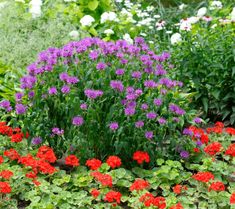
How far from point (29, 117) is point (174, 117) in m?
1.20

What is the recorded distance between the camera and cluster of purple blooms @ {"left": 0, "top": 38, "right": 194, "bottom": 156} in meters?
4.52

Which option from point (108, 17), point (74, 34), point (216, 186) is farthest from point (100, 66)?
point (108, 17)

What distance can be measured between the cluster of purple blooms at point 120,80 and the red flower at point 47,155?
172 mm

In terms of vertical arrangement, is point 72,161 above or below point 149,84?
below

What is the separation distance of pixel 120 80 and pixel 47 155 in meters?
0.86

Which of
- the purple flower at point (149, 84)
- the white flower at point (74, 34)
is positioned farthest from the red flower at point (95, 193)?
the white flower at point (74, 34)

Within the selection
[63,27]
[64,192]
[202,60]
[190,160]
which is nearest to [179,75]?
[202,60]

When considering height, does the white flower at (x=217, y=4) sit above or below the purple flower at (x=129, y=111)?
above

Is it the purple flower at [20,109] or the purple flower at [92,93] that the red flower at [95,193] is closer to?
the purple flower at [92,93]

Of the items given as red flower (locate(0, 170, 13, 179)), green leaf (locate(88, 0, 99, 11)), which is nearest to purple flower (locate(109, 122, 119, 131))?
red flower (locate(0, 170, 13, 179))

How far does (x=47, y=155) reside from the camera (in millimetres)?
4441

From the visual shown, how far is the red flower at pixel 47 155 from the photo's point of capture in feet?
14.6

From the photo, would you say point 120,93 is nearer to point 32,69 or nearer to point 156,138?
point 156,138

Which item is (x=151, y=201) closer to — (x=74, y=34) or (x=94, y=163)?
(x=94, y=163)
